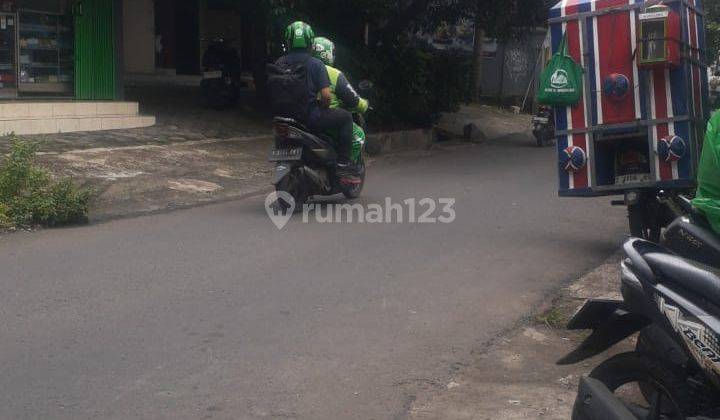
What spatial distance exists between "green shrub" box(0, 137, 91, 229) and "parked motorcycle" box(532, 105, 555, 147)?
1179cm

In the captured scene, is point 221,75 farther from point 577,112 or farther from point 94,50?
point 577,112

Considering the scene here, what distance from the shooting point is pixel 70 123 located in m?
15.1

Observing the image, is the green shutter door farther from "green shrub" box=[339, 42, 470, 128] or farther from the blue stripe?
the blue stripe

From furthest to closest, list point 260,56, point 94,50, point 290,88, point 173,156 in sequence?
point 260,56
point 94,50
point 173,156
point 290,88

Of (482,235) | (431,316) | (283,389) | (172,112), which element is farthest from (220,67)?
(283,389)

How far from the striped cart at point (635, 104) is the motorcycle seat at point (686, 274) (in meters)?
4.74

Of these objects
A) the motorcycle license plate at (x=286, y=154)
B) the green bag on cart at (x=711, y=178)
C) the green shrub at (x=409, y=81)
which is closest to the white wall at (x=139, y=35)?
the green shrub at (x=409, y=81)

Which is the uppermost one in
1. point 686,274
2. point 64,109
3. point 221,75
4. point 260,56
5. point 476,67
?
point 476,67

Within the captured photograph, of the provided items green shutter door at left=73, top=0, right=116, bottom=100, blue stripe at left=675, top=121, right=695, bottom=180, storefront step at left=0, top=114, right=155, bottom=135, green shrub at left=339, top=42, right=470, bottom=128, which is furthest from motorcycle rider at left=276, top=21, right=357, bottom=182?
green shrub at left=339, top=42, right=470, bottom=128

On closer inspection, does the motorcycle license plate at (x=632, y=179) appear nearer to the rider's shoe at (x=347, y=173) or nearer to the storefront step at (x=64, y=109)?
the rider's shoe at (x=347, y=173)

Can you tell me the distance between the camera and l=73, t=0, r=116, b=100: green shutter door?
1580cm

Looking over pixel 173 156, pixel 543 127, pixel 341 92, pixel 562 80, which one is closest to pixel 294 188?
pixel 341 92

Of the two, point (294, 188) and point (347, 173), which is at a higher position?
point (347, 173)

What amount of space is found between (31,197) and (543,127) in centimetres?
1246
